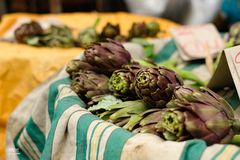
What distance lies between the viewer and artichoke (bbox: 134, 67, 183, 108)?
672mm

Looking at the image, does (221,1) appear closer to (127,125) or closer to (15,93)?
(15,93)

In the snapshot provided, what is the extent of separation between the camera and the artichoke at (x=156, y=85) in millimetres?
672

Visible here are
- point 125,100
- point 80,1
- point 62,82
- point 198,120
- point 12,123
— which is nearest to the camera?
point 198,120

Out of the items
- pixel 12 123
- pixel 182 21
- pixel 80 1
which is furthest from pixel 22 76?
pixel 80 1

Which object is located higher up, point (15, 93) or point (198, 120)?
point (198, 120)

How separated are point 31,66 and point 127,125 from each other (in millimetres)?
661

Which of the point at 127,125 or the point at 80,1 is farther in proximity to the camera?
the point at 80,1

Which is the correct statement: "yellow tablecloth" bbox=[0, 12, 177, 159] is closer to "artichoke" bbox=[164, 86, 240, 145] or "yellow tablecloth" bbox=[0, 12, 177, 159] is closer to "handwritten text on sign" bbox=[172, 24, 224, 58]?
"handwritten text on sign" bbox=[172, 24, 224, 58]

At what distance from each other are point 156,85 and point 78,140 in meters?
Answer: 0.14

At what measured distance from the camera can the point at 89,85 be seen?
82 cm

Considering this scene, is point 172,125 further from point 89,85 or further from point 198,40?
point 198,40

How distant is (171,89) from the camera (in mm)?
680

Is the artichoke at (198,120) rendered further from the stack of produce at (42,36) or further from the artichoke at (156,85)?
the stack of produce at (42,36)

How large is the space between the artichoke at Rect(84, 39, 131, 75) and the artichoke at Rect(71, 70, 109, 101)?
19mm
